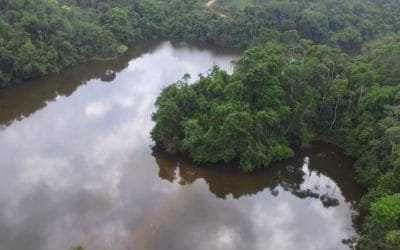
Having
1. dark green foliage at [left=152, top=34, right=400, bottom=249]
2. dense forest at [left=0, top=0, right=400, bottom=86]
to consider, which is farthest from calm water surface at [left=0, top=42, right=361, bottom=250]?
dense forest at [left=0, top=0, right=400, bottom=86]

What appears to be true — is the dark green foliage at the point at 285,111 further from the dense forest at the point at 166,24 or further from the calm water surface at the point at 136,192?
the dense forest at the point at 166,24

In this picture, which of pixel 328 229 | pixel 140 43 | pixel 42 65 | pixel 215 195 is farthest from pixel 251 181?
pixel 140 43

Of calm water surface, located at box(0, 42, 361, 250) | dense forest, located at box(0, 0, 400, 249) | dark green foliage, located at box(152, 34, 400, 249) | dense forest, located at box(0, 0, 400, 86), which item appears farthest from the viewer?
dense forest, located at box(0, 0, 400, 86)

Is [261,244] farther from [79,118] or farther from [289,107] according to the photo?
[79,118]

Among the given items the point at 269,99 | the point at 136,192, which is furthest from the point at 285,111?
the point at 136,192

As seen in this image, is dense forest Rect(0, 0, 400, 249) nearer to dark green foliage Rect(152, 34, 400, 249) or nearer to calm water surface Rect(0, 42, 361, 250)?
dark green foliage Rect(152, 34, 400, 249)

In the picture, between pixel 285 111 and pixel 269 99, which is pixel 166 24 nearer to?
pixel 269 99

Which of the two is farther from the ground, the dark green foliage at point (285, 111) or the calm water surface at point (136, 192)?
the dark green foliage at point (285, 111)

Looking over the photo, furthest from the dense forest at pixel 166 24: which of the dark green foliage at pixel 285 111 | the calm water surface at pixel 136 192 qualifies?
the dark green foliage at pixel 285 111

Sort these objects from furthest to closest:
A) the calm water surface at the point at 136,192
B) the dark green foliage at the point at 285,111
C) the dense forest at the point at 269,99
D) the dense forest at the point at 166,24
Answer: the dense forest at the point at 166,24 < the dark green foliage at the point at 285,111 < the dense forest at the point at 269,99 < the calm water surface at the point at 136,192
